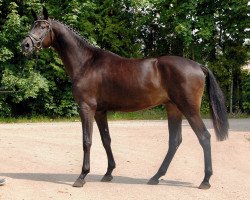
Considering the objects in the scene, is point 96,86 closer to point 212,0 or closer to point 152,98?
point 152,98

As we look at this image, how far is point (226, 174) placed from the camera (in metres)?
7.74

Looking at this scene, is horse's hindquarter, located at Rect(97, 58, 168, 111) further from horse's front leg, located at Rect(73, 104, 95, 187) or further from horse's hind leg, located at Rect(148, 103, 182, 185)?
horse's hind leg, located at Rect(148, 103, 182, 185)

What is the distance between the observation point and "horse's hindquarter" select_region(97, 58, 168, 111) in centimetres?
699

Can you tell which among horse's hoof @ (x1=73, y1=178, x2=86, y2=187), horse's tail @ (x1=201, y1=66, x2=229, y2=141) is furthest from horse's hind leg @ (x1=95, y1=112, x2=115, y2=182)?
horse's tail @ (x1=201, y1=66, x2=229, y2=141)

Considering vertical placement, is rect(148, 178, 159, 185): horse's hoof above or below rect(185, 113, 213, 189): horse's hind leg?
below

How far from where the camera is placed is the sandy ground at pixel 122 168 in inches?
250

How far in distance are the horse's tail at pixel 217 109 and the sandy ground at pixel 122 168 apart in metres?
0.75

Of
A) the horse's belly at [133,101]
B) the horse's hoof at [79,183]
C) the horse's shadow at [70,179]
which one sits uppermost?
the horse's belly at [133,101]

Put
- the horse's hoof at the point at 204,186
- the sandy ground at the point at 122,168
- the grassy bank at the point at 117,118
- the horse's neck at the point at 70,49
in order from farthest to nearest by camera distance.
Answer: the grassy bank at the point at 117,118, the horse's neck at the point at 70,49, the horse's hoof at the point at 204,186, the sandy ground at the point at 122,168

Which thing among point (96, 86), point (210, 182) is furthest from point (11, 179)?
point (210, 182)

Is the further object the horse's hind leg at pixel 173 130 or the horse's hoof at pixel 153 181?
the horse's hind leg at pixel 173 130

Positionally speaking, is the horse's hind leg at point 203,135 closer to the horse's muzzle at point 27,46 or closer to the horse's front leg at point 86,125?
the horse's front leg at point 86,125

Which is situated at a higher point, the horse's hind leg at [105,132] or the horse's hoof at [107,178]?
the horse's hind leg at [105,132]

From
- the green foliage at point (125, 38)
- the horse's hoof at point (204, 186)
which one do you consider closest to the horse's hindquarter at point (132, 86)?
the horse's hoof at point (204, 186)
